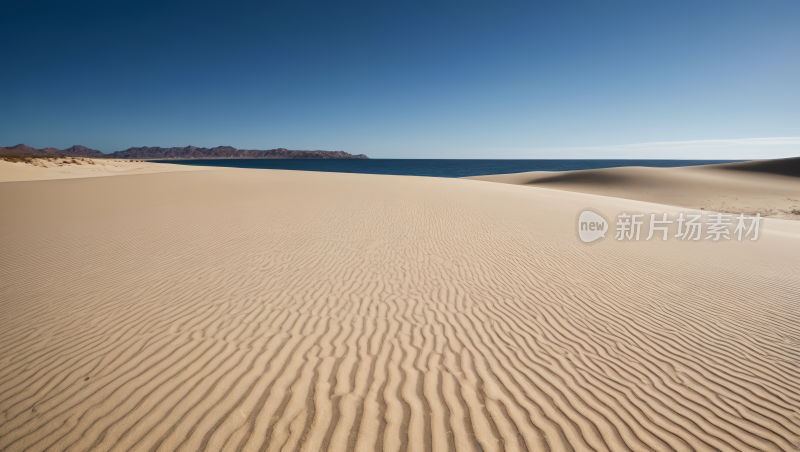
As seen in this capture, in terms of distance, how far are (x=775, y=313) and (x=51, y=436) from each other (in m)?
10.2

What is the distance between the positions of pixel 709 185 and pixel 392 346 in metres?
41.6

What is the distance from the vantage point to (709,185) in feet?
104

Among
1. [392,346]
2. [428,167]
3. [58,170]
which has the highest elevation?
[428,167]

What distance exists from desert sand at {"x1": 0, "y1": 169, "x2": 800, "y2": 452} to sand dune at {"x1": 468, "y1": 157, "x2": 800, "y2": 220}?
68.9ft

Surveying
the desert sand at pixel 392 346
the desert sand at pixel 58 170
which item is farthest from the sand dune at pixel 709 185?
the desert sand at pixel 58 170

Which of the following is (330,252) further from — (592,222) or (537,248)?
(592,222)

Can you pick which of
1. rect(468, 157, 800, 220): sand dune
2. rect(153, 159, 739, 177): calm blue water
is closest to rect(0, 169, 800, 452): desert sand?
rect(468, 157, 800, 220): sand dune

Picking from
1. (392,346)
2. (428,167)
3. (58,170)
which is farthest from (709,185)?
(428,167)

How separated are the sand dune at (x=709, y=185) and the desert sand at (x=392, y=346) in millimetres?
20995

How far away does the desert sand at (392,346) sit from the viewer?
2.92 metres

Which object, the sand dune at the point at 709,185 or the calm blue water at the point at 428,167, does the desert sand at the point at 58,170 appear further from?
the sand dune at the point at 709,185

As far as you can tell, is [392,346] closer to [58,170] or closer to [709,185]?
[709,185]

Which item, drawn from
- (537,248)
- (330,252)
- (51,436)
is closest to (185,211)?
(330,252)

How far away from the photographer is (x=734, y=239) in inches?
444
